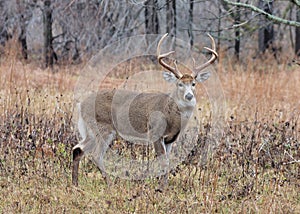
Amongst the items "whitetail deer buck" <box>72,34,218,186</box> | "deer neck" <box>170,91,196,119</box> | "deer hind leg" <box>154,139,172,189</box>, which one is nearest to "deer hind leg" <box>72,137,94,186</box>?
"whitetail deer buck" <box>72,34,218,186</box>

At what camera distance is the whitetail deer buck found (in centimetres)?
576

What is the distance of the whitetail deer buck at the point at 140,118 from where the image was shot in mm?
5762

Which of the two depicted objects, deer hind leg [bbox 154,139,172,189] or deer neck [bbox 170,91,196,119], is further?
deer neck [bbox 170,91,196,119]

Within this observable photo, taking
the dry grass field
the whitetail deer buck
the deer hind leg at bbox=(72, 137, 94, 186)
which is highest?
the whitetail deer buck

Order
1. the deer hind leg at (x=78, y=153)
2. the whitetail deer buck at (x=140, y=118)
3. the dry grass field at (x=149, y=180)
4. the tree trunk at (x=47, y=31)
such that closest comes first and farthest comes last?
the dry grass field at (x=149, y=180), the deer hind leg at (x=78, y=153), the whitetail deer buck at (x=140, y=118), the tree trunk at (x=47, y=31)

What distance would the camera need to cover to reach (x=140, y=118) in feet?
19.4

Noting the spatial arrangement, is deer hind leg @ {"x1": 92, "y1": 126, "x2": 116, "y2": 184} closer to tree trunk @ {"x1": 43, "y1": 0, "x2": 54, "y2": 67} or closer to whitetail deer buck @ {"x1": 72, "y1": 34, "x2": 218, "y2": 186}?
whitetail deer buck @ {"x1": 72, "y1": 34, "x2": 218, "y2": 186}

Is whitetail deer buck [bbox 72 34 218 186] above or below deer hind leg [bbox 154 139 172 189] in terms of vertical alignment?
above

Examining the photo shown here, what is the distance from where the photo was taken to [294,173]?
583 centimetres

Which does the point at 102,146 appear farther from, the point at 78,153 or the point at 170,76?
the point at 170,76

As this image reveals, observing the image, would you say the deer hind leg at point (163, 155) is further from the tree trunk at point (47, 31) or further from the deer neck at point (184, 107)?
the tree trunk at point (47, 31)

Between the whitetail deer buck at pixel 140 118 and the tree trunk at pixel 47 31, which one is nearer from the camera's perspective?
the whitetail deer buck at pixel 140 118

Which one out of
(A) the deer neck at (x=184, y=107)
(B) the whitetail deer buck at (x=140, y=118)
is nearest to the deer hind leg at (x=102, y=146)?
(B) the whitetail deer buck at (x=140, y=118)

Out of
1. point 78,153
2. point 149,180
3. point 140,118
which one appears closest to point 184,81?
point 140,118
